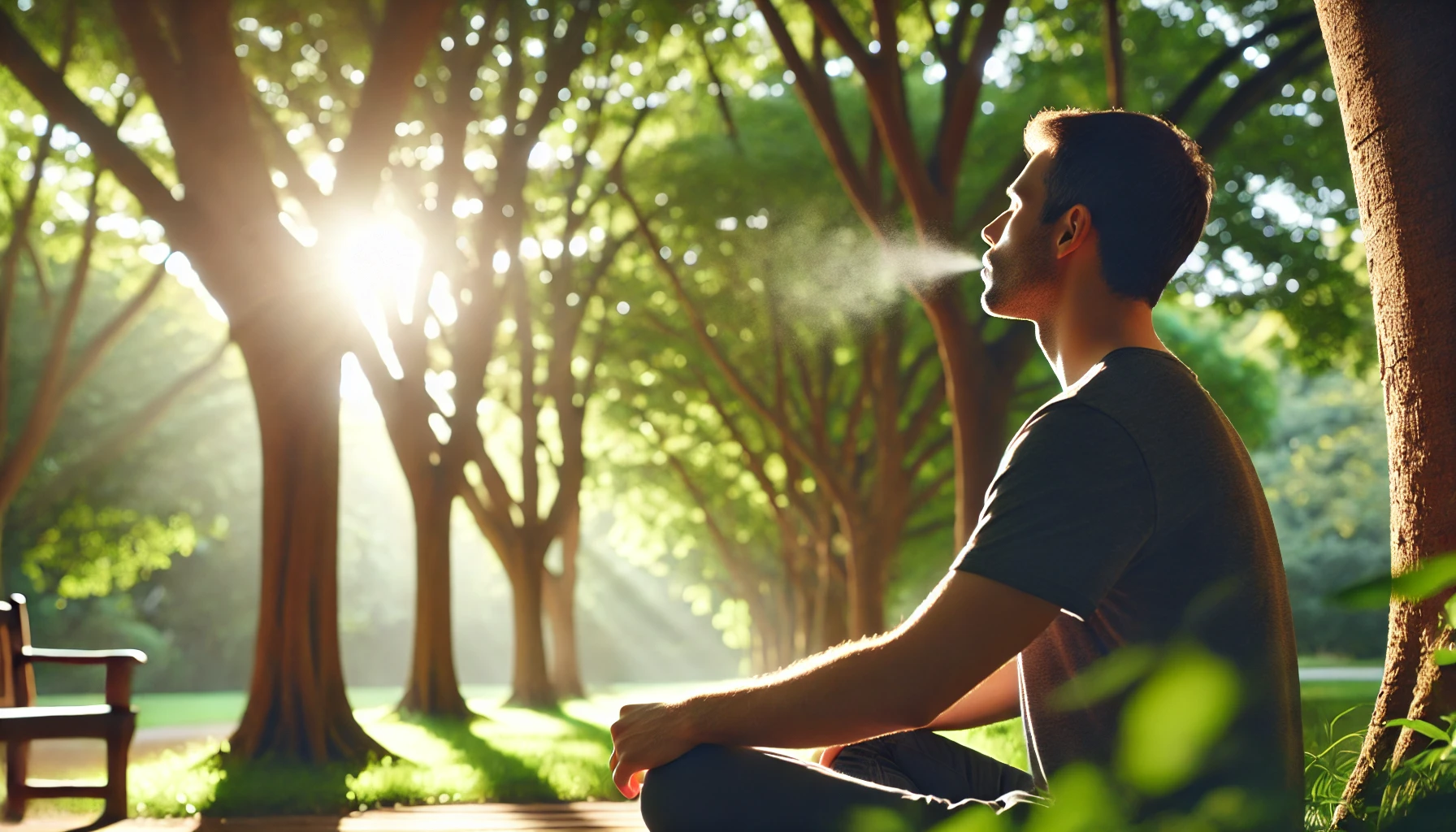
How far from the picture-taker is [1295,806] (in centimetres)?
131

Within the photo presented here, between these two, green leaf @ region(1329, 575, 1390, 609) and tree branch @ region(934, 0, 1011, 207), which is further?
tree branch @ region(934, 0, 1011, 207)

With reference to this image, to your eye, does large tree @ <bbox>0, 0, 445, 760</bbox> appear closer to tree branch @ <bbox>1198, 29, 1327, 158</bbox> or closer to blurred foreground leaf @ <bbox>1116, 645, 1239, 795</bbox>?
tree branch @ <bbox>1198, 29, 1327, 158</bbox>

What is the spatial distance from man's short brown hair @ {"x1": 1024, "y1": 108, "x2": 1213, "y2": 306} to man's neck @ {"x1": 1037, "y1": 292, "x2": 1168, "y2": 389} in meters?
0.02

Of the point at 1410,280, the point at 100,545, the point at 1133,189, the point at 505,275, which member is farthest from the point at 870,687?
the point at 100,545

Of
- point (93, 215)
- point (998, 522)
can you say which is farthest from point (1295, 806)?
point (93, 215)

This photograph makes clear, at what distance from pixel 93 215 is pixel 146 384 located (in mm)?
22421

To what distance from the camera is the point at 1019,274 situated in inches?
82.2

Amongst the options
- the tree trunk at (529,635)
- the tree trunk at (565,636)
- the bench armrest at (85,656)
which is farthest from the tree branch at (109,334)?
the bench armrest at (85,656)

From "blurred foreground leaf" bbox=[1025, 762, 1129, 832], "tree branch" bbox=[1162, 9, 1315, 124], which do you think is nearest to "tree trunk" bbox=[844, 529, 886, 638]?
"tree branch" bbox=[1162, 9, 1315, 124]

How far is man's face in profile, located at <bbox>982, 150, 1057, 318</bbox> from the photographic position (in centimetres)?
204

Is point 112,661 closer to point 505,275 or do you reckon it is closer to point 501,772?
point 501,772

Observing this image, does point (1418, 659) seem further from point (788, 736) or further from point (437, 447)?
point (437, 447)

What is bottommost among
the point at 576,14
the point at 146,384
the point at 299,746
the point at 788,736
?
the point at 299,746

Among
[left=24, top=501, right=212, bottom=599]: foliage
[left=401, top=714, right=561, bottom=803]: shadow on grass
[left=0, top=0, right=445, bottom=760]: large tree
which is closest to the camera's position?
[left=401, top=714, right=561, bottom=803]: shadow on grass
